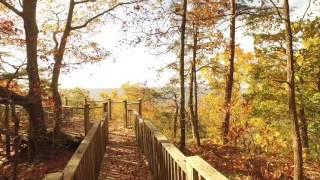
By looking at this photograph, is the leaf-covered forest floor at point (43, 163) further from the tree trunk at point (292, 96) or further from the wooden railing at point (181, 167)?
the tree trunk at point (292, 96)

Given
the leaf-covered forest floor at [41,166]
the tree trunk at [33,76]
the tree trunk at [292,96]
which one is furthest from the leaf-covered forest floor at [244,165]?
the tree trunk at [33,76]

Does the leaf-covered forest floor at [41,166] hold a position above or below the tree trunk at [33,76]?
below

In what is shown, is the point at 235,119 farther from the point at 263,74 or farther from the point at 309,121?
the point at 309,121

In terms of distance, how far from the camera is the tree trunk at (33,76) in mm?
15609

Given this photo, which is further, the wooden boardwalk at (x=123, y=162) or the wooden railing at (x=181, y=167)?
the wooden boardwalk at (x=123, y=162)

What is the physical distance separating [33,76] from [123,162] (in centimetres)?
668

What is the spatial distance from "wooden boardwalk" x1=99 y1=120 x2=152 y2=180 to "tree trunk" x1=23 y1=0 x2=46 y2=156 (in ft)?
9.18

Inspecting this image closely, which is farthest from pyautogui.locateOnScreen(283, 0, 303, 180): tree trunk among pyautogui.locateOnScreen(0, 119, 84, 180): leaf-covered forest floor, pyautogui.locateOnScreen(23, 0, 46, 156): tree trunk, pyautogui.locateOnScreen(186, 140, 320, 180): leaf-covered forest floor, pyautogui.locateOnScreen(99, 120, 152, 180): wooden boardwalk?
pyautogui.locateOnScreen(23, 0, 46, 156): tree trunk

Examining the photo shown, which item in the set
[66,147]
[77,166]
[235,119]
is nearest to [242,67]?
[235,119]

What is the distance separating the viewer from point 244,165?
14.2 meters

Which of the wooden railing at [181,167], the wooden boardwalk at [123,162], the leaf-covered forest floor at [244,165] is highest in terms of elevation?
the wooden railing at [181,167]

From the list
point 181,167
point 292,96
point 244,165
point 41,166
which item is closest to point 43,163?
point 41,166

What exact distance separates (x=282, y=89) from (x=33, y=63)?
1480 centimetres

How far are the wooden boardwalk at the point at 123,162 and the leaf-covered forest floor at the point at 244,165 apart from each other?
325cm
